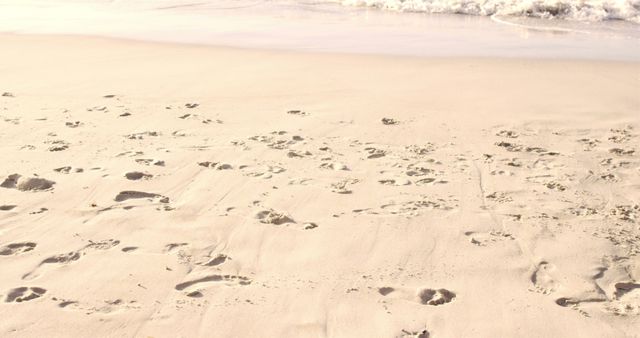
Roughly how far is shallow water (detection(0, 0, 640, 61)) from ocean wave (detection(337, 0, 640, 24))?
0.95 ft

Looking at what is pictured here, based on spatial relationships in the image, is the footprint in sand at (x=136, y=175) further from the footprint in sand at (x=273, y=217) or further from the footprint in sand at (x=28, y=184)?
the footprint in sand at (x=273, y=217)

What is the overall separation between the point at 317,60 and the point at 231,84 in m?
1.42

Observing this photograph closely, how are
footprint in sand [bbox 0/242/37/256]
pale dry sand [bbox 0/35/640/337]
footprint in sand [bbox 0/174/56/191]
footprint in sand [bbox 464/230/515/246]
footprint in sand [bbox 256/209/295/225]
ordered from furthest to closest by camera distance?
footprint in sand [bbox 0/174/56/191] < footprint in sand [bbox 256/209/295/225] < footprint in sand [bbox 464/230/515/246] < footprint in sand [bbox 0/242/37/256] < pale dry sand [bbox 0/35/640/337]

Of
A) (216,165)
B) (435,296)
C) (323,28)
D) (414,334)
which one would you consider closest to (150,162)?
(216,165)

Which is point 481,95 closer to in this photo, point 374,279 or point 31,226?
point 374,279

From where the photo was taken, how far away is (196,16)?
12406 mm

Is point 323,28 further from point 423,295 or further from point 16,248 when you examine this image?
point 423,295

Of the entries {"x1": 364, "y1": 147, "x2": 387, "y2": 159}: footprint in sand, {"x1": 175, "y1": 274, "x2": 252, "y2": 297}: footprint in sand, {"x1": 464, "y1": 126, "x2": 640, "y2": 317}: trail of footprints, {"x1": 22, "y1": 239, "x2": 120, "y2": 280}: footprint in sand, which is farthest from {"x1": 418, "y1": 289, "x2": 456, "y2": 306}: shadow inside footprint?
{"x1": 364, "y1": 147, "x2": 387, "y2": 159}: footprint in sand

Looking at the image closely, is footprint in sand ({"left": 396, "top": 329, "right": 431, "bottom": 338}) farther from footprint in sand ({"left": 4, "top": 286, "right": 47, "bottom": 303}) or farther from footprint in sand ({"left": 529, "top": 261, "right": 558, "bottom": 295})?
footprint in sand ({"left": 4, "top": 286, "right": 47, "bottom": 303})

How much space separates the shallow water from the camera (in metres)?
9.32

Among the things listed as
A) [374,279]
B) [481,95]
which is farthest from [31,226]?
[481,95]

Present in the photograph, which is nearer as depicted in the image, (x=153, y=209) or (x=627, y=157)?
(x=153, y=209)

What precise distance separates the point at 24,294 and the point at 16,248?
0.48 metres

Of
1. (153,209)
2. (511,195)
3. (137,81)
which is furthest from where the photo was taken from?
(137,81)
